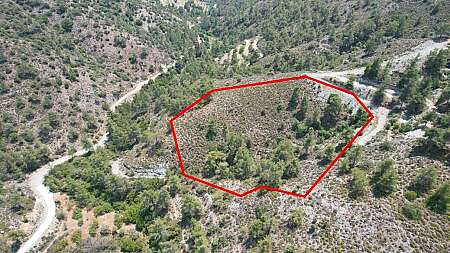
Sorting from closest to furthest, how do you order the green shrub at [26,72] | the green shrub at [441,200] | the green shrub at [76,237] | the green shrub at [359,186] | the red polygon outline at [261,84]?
the green shrub at [441,200]
the green shrub at [359,186]
the green shrub at [76,237]
the red polygon outline at [261,84]
the green shrub at [26,72]

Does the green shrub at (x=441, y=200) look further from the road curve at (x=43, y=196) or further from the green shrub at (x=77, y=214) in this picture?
the road curve at (x=43, y=196)

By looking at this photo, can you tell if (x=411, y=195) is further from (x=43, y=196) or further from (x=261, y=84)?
(x=43, y=196)

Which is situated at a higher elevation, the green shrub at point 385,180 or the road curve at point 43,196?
the green shrub at point 385,180

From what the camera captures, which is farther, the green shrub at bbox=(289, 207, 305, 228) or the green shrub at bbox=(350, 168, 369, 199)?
the green shrub at bbox=(350, 168, 369, 199)

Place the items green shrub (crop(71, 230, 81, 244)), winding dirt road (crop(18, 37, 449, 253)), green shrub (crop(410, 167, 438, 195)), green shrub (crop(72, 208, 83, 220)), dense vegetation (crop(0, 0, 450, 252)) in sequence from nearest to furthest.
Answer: green shrub (crop(410, 167, 438, 195)), dense vegetation (crop(0, 0, 450, 252)), green shrub (crop(71, 230, 81, 244)), winding dirt road (crop(18, 37, 449, 253)), green shrub (crop(72, 208, 83, 220))

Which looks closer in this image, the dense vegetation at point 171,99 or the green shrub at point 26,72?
the dense vegetation at point 171,99

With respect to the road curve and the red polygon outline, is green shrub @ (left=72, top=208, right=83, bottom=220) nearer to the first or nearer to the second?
the road curve

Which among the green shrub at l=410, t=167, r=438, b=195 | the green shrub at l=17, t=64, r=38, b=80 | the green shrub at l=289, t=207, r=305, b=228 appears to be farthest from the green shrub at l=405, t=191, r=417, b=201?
the green shrub at l=17, t=64, r=38, b=80

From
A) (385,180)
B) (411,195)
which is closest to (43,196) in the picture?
(385,180)

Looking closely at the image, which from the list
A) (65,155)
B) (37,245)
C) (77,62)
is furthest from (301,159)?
(77,62)

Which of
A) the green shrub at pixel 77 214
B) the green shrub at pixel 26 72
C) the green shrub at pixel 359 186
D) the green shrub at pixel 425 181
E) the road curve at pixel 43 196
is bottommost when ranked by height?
the road curve at pixel 43 196

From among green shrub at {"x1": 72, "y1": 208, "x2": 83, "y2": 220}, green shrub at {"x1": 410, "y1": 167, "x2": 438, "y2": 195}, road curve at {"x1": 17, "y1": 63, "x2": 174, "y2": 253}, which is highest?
green shrub at {"x1": 410, "y1": 167, "x2": 438, "y2": 195}

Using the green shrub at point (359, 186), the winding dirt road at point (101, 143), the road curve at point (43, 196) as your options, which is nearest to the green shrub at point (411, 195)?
the green shrub at point (359, 186)
